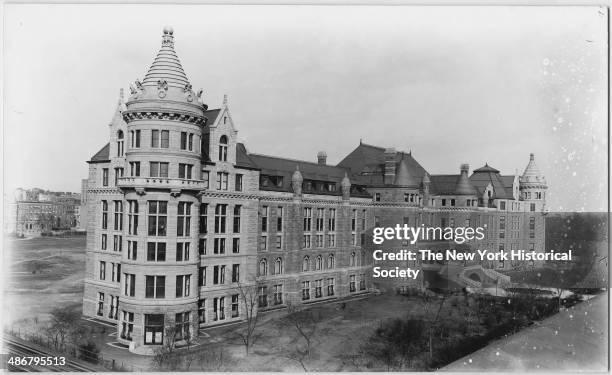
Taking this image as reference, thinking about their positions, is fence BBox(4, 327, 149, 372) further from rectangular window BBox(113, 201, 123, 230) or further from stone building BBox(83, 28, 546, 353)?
rectangular window BBox(113, 201, 123, 230)

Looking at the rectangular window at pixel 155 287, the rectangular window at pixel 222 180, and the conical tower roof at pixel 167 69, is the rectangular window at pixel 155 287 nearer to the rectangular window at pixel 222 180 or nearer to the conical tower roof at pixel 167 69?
the rectangular window at pixel 222 180

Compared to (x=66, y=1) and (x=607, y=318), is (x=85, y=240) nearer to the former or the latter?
(x=66, y=1)

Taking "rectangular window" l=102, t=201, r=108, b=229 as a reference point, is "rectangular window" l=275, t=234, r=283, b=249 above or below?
below

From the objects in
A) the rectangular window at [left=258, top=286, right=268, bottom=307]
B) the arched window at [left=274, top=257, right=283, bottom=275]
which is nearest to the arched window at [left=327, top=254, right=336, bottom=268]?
the arched window at [left=274, top=257, right=283, bottom=275]

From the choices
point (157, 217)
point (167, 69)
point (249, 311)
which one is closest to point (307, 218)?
point (249, 311)

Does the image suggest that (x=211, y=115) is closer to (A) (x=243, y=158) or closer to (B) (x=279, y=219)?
(A) (x=243, y=158)

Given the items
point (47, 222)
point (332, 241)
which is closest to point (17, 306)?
point (47, 222)

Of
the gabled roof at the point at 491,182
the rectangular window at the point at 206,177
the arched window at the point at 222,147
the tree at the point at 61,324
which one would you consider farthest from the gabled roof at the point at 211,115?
the gabled roof at the point at 491,182
